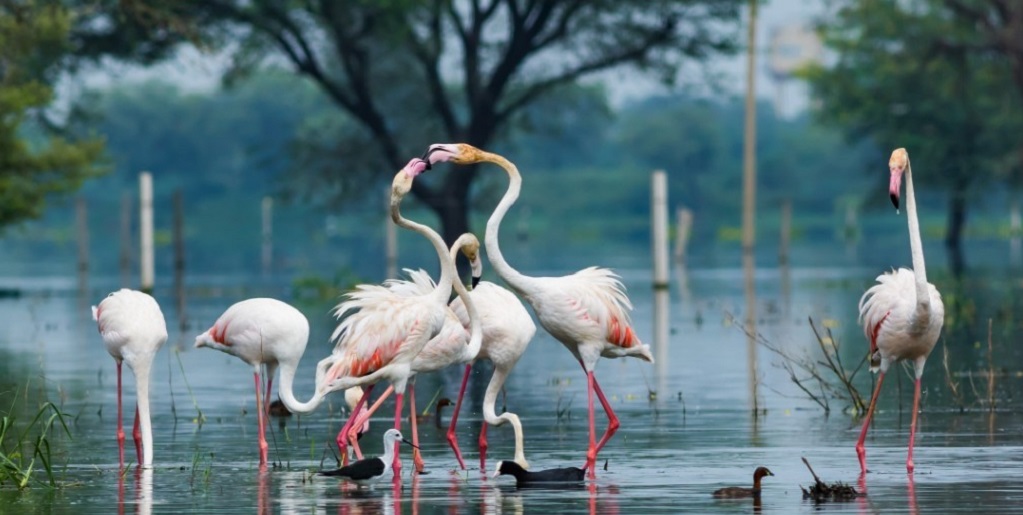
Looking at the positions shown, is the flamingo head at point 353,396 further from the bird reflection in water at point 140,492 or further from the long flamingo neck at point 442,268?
the bird reflection in water at point 140,492

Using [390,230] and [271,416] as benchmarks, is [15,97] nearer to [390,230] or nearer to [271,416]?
[390,230]

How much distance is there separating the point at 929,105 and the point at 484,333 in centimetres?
5755

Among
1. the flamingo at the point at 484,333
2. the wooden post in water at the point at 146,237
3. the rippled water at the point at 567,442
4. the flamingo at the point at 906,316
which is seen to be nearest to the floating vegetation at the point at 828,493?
the rippled water at the point at 567,442

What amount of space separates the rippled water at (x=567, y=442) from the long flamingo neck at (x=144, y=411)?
145mm

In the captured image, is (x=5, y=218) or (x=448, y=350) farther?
(x=5, y=218)

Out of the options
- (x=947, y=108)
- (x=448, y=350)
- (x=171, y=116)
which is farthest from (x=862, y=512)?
(x=171, y=116)

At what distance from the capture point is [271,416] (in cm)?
1580

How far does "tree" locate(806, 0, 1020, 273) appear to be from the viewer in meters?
65.9

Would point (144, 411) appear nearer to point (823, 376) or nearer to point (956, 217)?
point (823, 376)

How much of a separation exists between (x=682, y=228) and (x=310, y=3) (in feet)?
51.8

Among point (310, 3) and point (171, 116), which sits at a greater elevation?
point (171, 116)

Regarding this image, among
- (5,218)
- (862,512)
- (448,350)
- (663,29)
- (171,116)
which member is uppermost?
(171,116)

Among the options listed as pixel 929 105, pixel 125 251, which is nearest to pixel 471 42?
pixel 125 251

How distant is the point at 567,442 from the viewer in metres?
13.7
